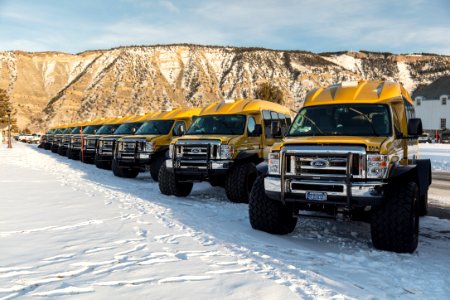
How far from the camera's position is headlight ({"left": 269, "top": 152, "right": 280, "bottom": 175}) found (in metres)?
5.96

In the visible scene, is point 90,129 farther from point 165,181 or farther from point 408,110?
point 408,110

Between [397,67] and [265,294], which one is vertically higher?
[397,67]

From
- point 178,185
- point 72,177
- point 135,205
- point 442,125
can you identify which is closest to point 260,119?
point 178,185

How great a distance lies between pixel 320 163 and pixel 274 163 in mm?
675

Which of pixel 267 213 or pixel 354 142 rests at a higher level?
pixel 354 142

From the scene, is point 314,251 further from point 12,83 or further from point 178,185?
point 12,83

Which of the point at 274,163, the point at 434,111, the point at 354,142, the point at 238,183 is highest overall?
the point at 434,111

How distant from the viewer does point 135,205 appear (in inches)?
336

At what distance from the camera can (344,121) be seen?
669 centimetres

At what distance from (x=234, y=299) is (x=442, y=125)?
68.9m

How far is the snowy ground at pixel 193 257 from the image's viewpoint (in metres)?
3.92

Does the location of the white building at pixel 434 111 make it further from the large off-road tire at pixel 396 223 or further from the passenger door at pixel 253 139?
the large off-road tire at pixel 396 223

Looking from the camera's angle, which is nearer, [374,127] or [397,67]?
[374,127]

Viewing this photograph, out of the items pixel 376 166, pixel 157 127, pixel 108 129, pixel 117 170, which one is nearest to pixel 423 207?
pixel 376 166
